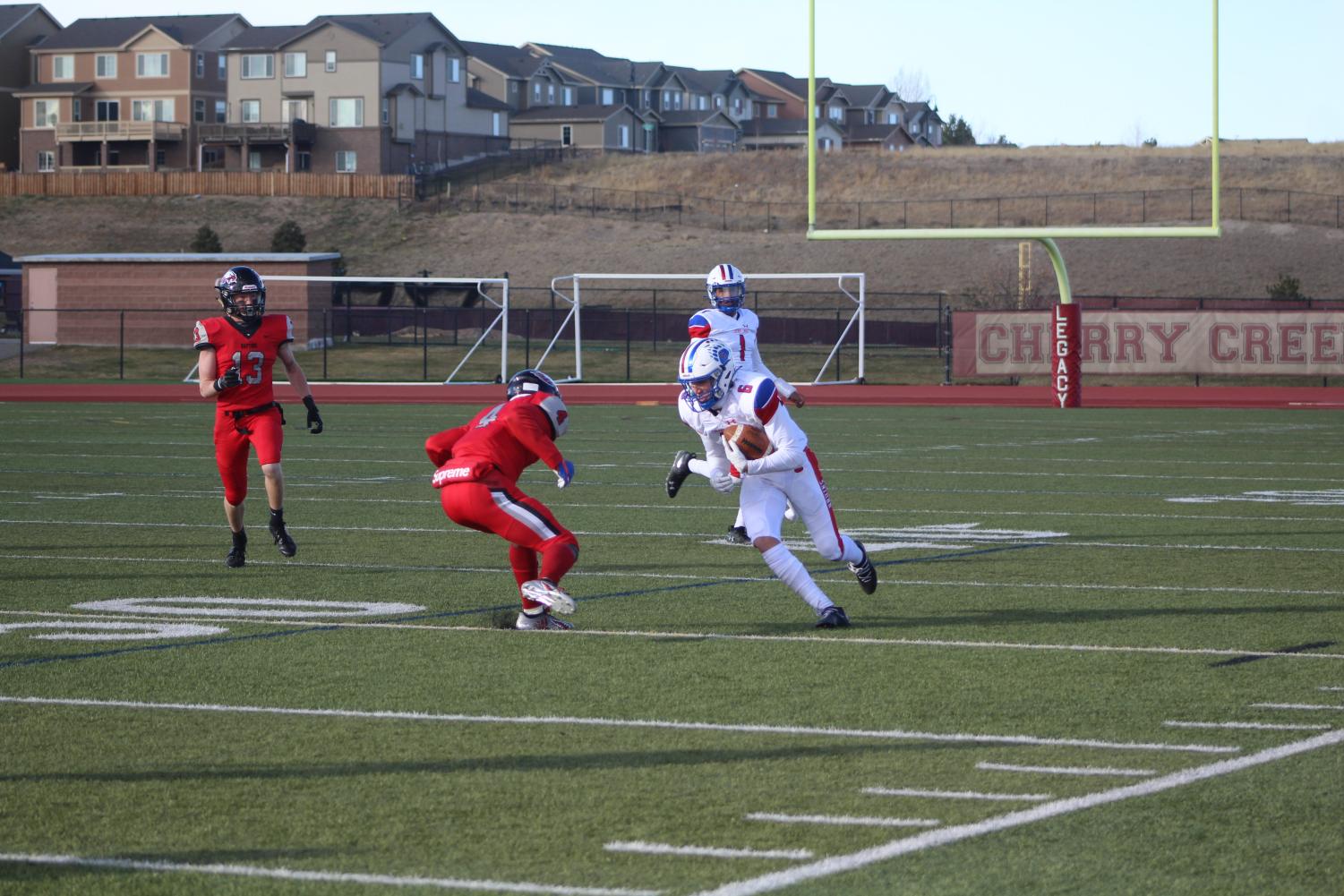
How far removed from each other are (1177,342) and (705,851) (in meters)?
32.6

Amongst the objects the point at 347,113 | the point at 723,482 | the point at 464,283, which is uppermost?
the point at 347,113

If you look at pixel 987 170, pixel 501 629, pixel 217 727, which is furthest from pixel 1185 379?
pixel 987 170

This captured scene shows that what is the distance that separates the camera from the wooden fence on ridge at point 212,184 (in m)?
80.0

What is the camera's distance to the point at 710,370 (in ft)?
33.1

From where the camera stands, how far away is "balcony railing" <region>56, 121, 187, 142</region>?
8806 cm

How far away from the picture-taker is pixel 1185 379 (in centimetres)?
3956

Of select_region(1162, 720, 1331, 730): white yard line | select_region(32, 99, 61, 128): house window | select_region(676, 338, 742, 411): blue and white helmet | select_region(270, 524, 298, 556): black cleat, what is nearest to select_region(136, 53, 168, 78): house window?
select_region(32, 99, 61, 128): house window

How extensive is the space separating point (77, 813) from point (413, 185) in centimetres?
7552

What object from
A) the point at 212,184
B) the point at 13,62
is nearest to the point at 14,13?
the point at 13,62

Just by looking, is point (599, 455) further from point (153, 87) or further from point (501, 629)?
point (153, 87)

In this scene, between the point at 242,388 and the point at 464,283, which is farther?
the point at 464,283

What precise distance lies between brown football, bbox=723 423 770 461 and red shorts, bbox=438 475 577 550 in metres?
0.97

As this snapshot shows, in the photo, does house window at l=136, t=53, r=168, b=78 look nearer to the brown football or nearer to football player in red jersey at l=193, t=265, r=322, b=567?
football player in red jersey at l=193, t=265, r=322, b=567

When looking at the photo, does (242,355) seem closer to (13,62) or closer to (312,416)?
(312,416)
